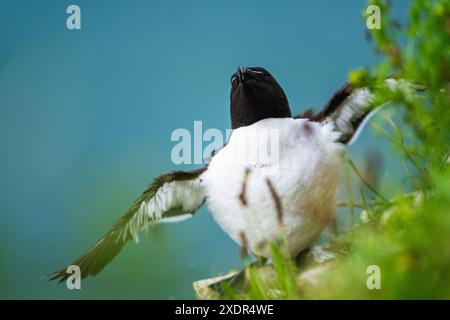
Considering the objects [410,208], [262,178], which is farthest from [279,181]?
[410,208]

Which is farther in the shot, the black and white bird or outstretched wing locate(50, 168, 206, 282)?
outstretched wing locate(50, 168, 206, 282)

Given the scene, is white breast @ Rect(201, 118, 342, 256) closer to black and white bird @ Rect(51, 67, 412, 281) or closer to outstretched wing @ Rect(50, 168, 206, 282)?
black and white bird @ Rect(51, 67, 412, 281)

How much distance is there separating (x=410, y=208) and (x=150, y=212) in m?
0.98

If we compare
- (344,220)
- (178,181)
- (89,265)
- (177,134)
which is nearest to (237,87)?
(177,134)

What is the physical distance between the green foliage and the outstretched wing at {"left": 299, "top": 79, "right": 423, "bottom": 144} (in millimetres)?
281

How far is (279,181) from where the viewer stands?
4.24 ft

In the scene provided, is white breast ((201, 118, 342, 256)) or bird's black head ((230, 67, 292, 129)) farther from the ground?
bird's black head ((230, 67, 292, 129))

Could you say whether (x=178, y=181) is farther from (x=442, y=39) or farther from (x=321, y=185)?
(x=442, y=39)

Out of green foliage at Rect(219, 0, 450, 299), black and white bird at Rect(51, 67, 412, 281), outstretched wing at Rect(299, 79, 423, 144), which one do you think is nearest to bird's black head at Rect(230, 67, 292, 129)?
black and white bird at Rect(51, 67, 412, 281)

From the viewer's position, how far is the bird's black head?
1.40 meters

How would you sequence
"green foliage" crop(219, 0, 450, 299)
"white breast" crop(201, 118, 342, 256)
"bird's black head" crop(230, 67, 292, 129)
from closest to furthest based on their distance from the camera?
1. "green foliage" crop(219, 0, 450, 299)
2. "white breast" crop(201, 118, 342, 256)
3. "bird's black head" crop(230, 67, 292, 129)

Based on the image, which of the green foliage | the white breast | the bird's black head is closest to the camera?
the green foliage

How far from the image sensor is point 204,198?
158cm

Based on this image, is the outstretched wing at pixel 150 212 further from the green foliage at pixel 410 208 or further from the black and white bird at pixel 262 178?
the green foliage at pixel 410 208
